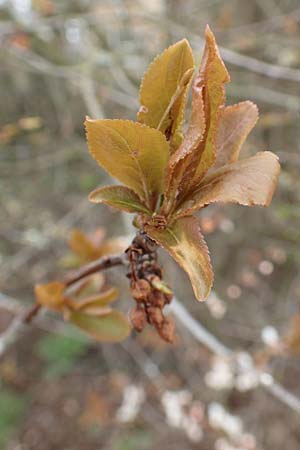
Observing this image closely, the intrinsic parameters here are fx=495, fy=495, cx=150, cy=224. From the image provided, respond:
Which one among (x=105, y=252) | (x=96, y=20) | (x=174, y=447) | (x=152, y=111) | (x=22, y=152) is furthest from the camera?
(x=174, y=447)

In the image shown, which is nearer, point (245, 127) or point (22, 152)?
point (245, 127)

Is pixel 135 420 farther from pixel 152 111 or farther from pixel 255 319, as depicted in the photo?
pixel 152 111

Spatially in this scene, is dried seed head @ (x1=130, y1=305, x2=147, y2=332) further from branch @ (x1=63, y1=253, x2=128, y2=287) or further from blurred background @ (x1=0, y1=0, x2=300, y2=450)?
blurred background @ (x1=0, y1=0, x2=300, y2=450)

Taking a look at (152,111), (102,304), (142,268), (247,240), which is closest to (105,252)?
(102,304)

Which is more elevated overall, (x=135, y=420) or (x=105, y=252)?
(x=105, y=252)

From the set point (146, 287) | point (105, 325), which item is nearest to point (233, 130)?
point (146, 287)

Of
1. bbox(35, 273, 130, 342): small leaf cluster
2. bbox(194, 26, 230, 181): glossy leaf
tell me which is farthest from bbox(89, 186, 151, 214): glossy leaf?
bbox(35, 273, 130, 342): small leaf cluster

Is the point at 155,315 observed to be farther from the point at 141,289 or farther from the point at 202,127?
the point at 202,127

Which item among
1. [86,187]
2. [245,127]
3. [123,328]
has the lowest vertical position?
[86,187]
